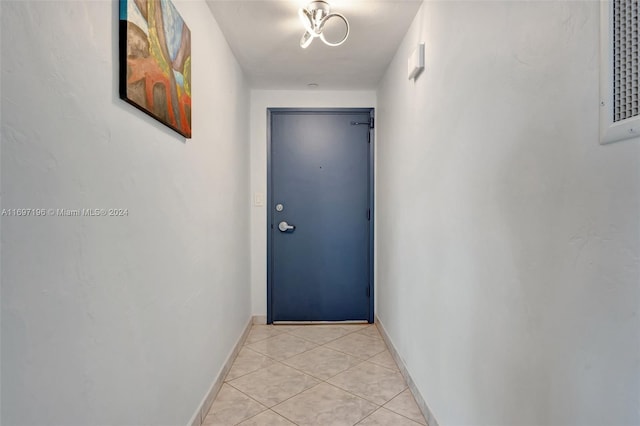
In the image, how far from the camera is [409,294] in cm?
224

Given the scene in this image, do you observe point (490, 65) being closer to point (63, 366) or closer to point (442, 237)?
point (442, 237)

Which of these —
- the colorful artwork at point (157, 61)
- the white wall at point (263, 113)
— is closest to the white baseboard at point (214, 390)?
the white wall at point (263, 113)

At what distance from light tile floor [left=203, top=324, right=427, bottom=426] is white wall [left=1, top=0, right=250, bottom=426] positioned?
1.34ft

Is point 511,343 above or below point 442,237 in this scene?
below

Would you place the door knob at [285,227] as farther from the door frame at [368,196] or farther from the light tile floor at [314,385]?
the light tile floor at [314,385]

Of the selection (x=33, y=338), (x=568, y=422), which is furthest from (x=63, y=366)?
(x=568, y=422)

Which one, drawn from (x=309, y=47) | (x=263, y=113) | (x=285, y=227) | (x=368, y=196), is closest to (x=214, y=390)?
(x=285, y=227)

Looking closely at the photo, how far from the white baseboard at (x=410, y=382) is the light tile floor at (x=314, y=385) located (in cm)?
4

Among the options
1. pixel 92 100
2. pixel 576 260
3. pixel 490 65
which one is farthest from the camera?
pixel 490 65

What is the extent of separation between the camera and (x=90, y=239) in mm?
936

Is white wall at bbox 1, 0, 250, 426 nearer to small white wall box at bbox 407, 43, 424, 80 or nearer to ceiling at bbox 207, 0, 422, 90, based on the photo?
ceiling at bbox 207, 0, 422, 90

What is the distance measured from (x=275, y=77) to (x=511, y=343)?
2757 mm

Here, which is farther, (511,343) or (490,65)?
(490,65)

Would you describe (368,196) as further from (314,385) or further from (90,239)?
(90,239)
